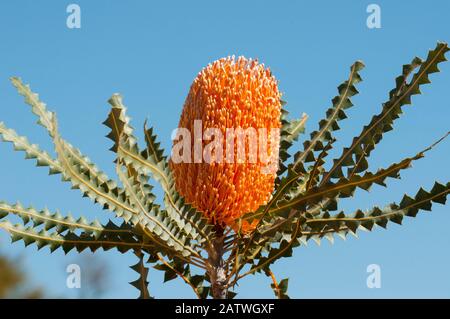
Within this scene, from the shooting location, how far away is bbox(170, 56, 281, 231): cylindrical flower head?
3.61m

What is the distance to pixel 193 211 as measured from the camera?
3455 mm

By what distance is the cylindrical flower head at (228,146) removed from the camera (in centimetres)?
361

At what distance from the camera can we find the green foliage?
327 centimetres

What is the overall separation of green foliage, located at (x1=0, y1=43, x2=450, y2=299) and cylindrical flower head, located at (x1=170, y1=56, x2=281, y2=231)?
0.17 meters

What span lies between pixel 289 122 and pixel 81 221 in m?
1.53

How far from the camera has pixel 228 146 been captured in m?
3.60

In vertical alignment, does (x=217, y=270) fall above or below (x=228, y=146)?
below

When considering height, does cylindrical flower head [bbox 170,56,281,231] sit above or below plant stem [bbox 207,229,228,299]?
above

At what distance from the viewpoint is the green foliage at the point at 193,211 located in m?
3.27

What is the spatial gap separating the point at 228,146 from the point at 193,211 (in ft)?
1.34

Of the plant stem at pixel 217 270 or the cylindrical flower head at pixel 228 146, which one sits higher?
the cylindrical flower head at pixel 228 146

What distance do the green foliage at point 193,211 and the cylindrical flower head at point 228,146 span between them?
172mm
